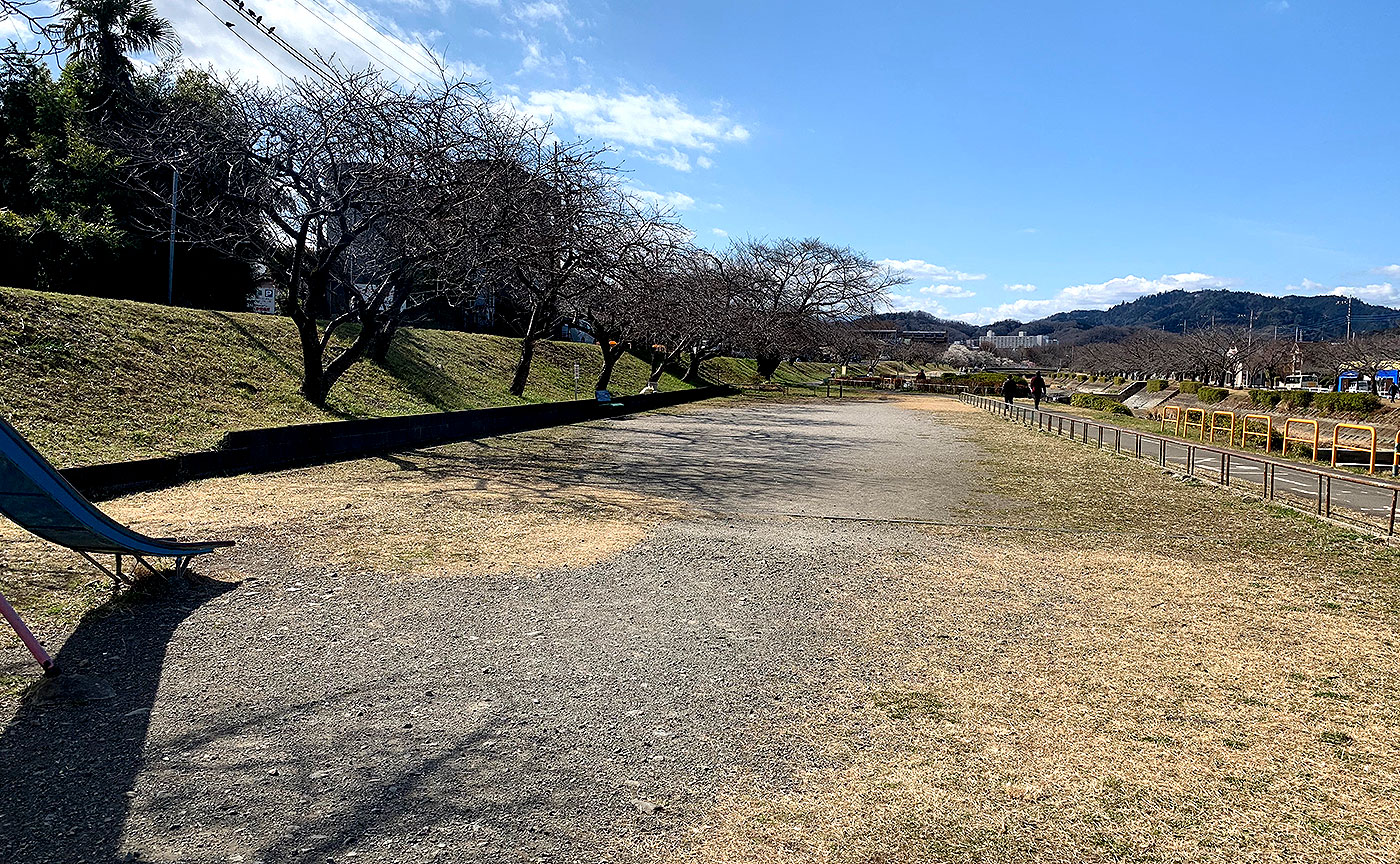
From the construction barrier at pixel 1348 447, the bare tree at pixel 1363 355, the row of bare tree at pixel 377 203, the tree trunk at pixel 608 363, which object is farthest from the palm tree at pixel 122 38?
the bare tree at pixel 1363 355

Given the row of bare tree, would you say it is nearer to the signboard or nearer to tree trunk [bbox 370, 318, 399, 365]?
tree trunk [bbox 370, 318, 399, 365]

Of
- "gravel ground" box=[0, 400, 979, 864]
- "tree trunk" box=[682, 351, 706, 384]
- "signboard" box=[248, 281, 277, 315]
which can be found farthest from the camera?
"tree trunk" box=[682, 351, 706, 384]

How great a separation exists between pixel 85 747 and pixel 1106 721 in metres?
4.38

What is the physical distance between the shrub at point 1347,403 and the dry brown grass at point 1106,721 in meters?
17.7

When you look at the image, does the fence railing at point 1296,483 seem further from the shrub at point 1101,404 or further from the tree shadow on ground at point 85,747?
the shrub at point 1101,404

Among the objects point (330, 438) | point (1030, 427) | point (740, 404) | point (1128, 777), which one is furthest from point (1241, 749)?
point (740, 404)

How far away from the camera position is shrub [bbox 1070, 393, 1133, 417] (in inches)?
1312

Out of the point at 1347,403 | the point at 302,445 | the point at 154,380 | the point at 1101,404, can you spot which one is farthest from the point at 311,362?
the point at 1101,404

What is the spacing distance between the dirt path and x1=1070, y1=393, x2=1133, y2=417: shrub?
27445 millimetres

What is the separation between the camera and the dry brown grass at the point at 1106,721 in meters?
2.87

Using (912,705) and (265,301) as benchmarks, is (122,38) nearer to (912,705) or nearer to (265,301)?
(265,301)

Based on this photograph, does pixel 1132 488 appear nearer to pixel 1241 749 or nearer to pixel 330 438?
pixel 1241 749

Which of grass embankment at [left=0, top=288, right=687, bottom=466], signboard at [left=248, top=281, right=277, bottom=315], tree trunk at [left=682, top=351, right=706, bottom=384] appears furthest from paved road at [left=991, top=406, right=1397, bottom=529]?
signboard at [left=248, top=281, right=277, bottom=315]

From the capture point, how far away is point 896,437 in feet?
67.2
